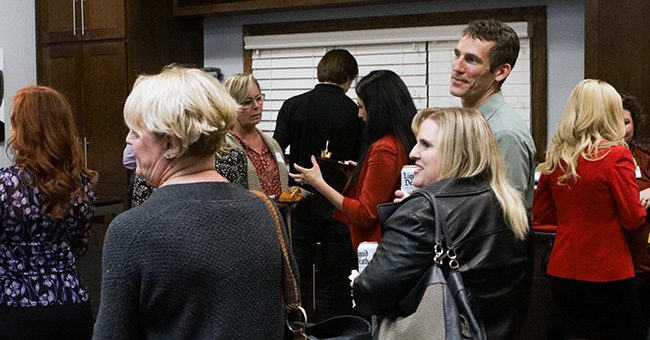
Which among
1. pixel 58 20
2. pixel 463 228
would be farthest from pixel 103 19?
pixel 463 228

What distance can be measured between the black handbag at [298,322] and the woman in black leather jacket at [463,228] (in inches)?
2.4

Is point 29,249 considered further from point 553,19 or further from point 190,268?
point 553,19

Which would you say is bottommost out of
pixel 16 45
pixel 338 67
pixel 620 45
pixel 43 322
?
pixel 43 322

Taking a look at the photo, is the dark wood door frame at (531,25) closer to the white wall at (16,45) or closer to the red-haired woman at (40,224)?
the white wall at (16,45)

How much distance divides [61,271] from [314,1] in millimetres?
3379

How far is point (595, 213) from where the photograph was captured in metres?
2.96

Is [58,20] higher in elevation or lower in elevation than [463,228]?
higher

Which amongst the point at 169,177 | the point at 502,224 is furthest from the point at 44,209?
the point at 502,224

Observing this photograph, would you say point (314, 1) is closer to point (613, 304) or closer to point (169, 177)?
point (613, 304)

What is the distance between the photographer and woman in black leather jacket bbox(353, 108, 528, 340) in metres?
1.90

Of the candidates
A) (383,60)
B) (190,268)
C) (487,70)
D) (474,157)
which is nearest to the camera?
(190,268)

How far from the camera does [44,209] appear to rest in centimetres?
241

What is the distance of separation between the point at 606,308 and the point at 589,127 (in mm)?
673

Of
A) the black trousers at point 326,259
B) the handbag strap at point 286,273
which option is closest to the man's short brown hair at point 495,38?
the handbag strap at point 286,273
